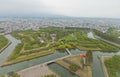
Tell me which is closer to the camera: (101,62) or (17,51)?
(101,62)

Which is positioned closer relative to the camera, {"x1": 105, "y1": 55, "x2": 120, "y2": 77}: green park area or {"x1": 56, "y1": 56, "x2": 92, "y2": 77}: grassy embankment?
{"x1": 56, "y1": 56, "x2": 92, "y2": 77}: grassy embankment

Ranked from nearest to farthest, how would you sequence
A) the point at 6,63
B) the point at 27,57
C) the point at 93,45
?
the point at 6,63, the point at 27,57, the point at 93,45

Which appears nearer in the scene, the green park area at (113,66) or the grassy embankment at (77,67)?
the grassy embankment at (77,67)

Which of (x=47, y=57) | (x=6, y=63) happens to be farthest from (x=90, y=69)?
(x=6, y=63)

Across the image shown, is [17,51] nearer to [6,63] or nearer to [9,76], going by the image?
[6,63]

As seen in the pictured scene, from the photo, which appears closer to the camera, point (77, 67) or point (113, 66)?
point (77, 67)

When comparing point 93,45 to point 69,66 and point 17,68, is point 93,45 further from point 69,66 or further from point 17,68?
point 17,68

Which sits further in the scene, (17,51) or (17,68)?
(17,51)

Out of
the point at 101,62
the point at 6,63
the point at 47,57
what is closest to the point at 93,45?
the point at 101,62

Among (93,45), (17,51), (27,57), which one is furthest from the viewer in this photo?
(93,45)
